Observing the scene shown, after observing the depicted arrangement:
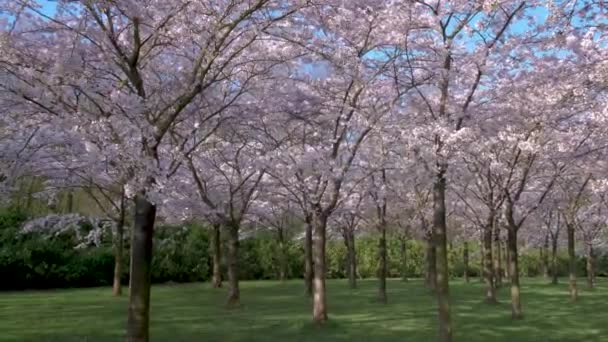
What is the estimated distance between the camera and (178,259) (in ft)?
103

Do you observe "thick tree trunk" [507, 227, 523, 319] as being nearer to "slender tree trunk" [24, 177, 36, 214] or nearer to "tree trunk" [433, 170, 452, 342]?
"tree trunk" [433, 170, 452, 342]

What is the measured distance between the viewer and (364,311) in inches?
688

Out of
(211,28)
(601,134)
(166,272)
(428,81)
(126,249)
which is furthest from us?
(166,272)

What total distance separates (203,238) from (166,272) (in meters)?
2.99

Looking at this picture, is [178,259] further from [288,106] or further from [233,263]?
[288,106]

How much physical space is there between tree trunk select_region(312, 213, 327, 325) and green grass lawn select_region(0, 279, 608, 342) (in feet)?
0.85

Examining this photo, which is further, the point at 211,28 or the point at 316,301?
the point at 316,301

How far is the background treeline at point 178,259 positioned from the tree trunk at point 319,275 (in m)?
12.2

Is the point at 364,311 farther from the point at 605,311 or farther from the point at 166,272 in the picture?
the point at 166,272

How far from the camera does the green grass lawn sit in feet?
42.3

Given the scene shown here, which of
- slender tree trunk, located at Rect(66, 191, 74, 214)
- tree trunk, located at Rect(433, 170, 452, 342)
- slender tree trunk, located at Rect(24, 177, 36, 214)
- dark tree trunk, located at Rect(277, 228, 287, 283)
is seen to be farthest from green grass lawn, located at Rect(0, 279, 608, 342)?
dark tree trunk, located at Rect(277, 228, 287, 283)

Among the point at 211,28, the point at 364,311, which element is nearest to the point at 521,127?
the point at 364,311

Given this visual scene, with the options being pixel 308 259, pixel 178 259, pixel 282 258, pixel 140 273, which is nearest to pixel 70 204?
pixel 178 259

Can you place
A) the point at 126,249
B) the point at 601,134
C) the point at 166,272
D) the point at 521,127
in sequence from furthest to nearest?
the point at 166,272
the point at 126,249
the point at 521,127
the point at 601,134
